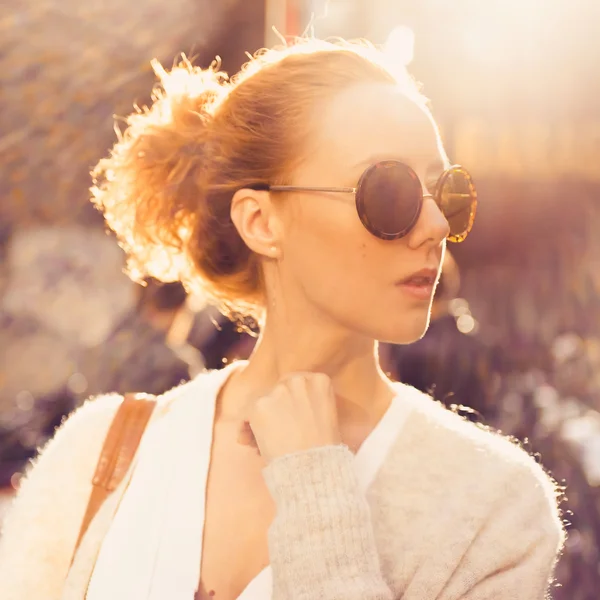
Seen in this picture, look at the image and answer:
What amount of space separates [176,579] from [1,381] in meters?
4.52

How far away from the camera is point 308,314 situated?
6.01ft

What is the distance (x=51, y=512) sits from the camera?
6.26ft

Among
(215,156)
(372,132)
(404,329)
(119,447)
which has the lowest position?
(119,447)

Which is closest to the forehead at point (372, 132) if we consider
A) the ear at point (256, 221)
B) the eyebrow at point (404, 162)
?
the eyebrow at point (404, 162)

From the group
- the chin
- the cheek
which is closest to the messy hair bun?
the cheek

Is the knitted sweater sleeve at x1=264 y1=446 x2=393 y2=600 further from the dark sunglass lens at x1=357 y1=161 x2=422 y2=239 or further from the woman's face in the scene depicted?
the dark sunglass lens at x1=357 y1=161 x2=422 y2=239

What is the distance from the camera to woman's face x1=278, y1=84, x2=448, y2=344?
1.67m

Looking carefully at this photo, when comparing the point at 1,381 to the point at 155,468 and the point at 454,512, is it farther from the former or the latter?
the point at 454,512

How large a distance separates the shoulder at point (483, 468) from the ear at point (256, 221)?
19.2 inches

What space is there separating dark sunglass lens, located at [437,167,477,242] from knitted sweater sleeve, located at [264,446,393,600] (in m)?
0.55

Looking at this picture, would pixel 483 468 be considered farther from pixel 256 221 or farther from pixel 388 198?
pixel 256 221

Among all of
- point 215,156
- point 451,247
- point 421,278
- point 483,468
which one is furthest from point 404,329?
point 451,247

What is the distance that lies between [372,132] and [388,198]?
0.16 m

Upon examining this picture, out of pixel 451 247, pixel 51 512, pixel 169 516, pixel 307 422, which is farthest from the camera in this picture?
pixel 451 247
